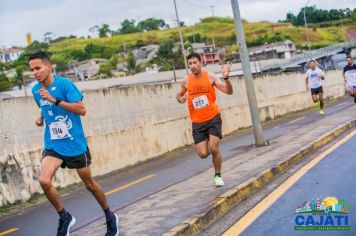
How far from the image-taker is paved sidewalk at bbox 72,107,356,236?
6.14 m

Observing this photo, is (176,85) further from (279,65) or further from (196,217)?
(279,65)

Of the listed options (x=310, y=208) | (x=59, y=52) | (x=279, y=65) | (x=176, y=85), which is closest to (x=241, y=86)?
(x=176, y=85)

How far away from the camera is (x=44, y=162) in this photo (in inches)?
224

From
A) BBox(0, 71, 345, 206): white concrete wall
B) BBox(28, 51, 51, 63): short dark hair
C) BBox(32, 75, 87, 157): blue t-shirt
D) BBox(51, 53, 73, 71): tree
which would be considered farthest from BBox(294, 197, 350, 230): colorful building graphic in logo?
BBox(51, 53, 73, 71): tree

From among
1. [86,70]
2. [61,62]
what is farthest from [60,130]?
[61,62]

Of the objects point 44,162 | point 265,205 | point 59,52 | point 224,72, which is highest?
point 59,52

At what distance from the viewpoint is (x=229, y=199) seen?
23.1 ft

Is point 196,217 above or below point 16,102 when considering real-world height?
below

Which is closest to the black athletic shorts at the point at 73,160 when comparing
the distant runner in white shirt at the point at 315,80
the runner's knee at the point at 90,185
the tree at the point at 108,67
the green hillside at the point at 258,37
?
the runner's knee at the point at 90,185

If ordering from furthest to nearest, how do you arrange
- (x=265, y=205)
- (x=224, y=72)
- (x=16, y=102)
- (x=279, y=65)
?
(x=279, y=65)
(x=16, y=102)
(x=224, y=72)
(x=265, y=205)

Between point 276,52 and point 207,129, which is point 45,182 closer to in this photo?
point 207,129

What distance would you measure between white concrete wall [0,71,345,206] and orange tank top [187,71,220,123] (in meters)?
3.85

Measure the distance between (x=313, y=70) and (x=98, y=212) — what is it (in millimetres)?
13546

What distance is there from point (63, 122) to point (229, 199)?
97.2 inches
